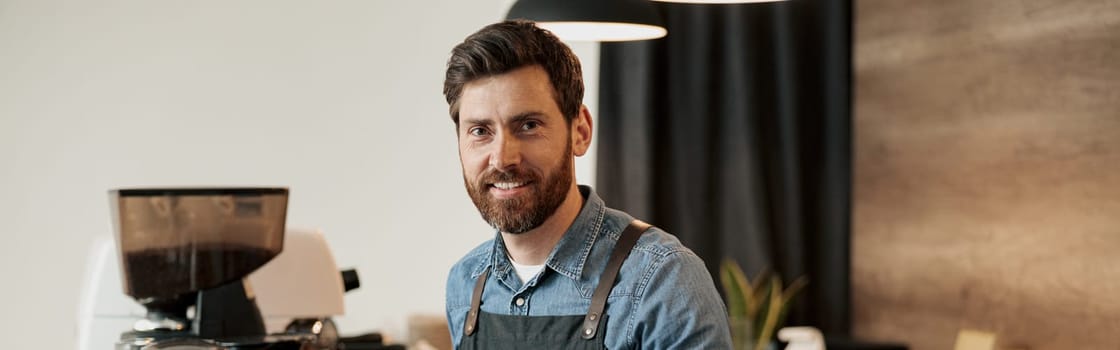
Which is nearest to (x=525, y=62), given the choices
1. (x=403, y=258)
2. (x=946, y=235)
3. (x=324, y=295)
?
(x=324, y=295)

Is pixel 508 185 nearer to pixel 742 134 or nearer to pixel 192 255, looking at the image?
pixel 192 255

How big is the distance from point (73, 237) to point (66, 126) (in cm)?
37

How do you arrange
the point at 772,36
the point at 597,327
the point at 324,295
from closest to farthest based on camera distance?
the point at 597,327 < the point at 324,295 < the point at 772,36

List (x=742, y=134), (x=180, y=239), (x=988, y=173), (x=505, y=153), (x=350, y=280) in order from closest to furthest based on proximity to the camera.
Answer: (x=505, y=153)
(x=180, y=239)
(x=350, y=280)
(x=988, y=173)
(x=742, y=134)

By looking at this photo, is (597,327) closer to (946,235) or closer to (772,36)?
(946,235)

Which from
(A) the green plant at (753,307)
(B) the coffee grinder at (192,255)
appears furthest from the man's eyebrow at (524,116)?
(A) the green plant at (753,307)

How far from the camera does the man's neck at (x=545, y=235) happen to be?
1848 mm

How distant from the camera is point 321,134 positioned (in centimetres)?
486

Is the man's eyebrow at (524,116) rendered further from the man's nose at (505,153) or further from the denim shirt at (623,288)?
the denim shirt at (623,288)

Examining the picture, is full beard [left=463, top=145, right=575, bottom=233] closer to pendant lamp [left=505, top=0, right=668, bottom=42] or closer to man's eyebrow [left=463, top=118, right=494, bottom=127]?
man's eyebrow [left=463, top=118, right=494, bottom=127]

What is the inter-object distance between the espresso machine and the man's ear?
0.52m

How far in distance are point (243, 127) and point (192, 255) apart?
2.77 m

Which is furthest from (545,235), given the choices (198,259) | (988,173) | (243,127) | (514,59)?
(243,127)

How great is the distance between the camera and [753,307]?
4852 millimetres
